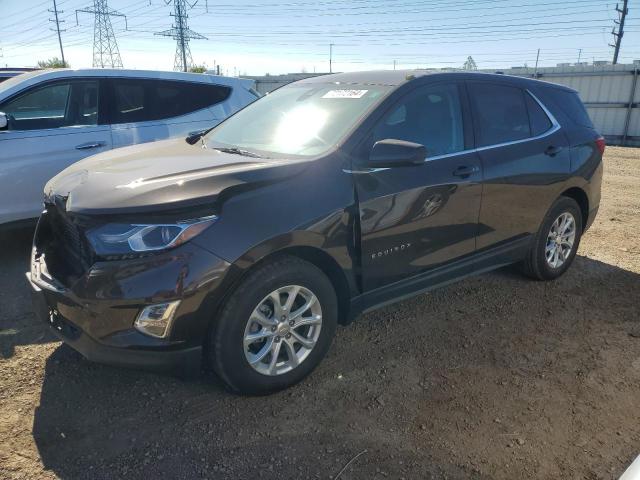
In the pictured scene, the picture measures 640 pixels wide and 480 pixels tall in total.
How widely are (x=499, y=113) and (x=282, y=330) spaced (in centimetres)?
241

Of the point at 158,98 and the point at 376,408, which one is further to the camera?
the point at 158,98

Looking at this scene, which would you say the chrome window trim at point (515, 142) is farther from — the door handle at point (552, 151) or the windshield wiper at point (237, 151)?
the windshield wiper at point (237, 151)

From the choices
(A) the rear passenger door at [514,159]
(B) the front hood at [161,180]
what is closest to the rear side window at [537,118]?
(A) the rear passenger door at [514,159]

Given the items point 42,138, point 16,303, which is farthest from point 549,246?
point 42,138

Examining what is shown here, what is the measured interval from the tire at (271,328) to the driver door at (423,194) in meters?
0.38

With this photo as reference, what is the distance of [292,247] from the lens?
271 centimetres

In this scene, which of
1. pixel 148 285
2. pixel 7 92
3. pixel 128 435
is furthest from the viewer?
pixel 7 92

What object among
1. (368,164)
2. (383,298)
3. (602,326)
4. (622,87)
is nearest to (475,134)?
(368,164)

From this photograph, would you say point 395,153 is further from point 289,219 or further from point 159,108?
point 159,108

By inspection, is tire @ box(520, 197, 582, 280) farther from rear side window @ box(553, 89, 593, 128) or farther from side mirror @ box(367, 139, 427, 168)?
side mirror @ box(367, 139, 427, 168)

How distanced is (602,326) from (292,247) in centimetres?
261

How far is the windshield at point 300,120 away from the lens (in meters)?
3.12

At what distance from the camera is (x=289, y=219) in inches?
105

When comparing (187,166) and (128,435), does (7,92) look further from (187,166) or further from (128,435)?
(128,435)
